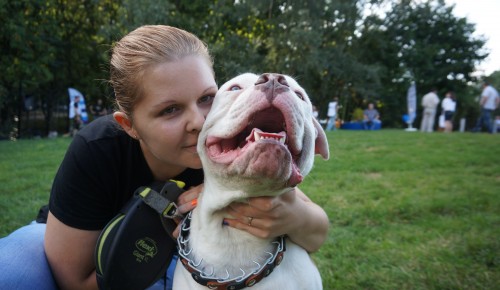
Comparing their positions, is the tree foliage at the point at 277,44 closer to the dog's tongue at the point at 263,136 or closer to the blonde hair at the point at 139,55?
the blonde hair at the point at 139,55

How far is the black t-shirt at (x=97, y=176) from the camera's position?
1.95m

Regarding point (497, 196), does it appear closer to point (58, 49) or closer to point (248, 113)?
point (248, 113)

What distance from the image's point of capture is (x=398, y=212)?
4.26 m

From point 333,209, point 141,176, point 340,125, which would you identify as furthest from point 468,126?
point 141,176

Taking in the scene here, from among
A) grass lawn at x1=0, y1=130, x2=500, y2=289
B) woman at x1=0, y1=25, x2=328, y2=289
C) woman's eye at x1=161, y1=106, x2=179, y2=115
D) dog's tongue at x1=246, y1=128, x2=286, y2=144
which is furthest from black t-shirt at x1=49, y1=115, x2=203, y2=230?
grass lawn at x1=0, y1=130, x2=500, y2=289

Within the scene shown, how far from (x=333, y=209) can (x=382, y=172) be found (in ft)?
7.64

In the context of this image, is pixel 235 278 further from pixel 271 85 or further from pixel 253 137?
pixel 271 85

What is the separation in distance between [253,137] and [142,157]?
925 millimetres

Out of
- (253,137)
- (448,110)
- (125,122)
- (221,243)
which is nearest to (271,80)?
(253,137)

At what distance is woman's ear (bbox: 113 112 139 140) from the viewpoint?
6.33 feet

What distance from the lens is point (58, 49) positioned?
58.9 feet

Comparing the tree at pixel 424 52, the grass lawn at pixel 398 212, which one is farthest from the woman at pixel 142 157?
the tree at pixel 424 52

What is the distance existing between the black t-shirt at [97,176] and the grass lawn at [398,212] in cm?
157

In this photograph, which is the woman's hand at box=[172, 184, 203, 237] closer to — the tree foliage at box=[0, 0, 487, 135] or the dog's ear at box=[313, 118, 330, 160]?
the dog's ear at box=[313, 118, 330, 160]
